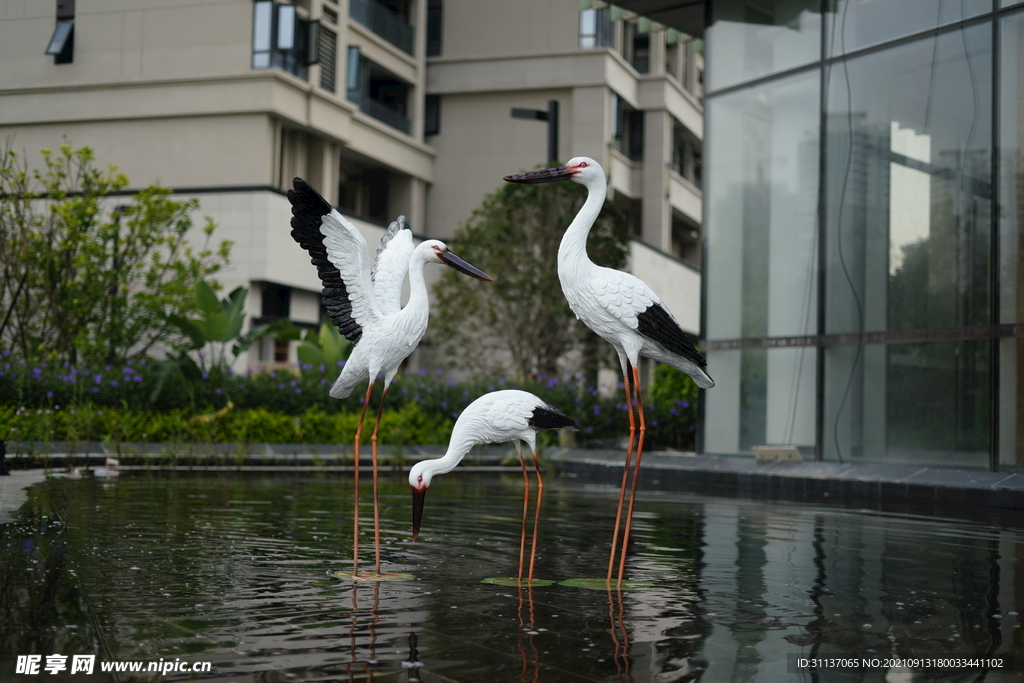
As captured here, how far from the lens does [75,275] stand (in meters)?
16.9

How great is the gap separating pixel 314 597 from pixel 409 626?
31.5 inches

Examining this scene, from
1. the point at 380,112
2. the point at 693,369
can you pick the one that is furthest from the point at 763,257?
the point at 380,112

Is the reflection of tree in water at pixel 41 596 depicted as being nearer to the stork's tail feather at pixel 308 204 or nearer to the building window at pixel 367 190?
the stork's tail feather at pixel 308 204

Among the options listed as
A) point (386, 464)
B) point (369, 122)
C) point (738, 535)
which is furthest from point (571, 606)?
point (369, 122)

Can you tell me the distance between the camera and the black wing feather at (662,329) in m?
5.43

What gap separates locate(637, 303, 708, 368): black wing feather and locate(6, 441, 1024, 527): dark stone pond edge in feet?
17.7

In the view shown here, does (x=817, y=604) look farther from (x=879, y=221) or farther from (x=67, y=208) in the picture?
(x=67, y=208)

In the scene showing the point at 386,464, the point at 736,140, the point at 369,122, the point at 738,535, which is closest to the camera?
the point at 738,535

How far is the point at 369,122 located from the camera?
28312 millimetres

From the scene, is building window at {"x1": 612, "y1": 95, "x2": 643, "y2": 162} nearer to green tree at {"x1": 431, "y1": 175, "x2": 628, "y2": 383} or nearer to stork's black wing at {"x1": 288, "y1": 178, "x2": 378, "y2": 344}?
green tree at {"x1": 431, "y1": 175, "x2": 628, "y2": 383}

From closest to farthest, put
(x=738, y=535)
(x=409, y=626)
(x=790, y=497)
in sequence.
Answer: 1. (x=409, y=626)
2. (x=738, y=535)
3. (x=790, y=497)

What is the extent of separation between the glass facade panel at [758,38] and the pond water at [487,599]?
8.68 m

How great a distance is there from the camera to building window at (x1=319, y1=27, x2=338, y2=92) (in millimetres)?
26781

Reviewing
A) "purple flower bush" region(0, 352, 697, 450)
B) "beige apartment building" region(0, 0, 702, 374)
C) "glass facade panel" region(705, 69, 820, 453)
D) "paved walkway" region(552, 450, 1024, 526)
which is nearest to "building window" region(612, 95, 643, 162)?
"beige apartment building" region(0, 0, 702, 374)
